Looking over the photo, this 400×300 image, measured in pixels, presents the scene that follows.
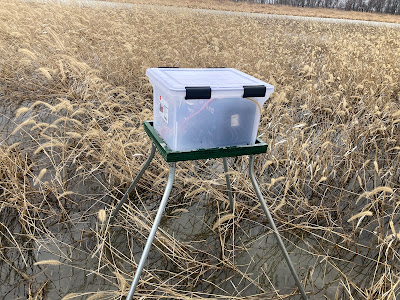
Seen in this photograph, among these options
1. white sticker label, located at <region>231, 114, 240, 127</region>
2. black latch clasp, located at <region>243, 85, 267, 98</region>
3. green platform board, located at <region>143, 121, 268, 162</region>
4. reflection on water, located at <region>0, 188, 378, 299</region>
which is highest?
black latch clasp, located at <region>243, 85, 267, 98</region>

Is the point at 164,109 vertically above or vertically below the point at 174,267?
above

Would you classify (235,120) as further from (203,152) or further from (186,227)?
(186,227)

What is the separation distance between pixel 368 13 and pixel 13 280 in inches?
897

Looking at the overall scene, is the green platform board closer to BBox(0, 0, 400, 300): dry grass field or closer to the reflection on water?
BBox(0, 0, 400, 300): dry grass field

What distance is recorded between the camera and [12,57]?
3914mm

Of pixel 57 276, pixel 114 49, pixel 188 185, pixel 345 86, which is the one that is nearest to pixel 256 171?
pixel 188 185

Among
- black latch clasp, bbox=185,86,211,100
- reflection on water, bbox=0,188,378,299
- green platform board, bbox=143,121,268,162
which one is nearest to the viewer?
black latch clasp, bbox=185,86,211,100

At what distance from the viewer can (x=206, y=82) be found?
1268 millimetres

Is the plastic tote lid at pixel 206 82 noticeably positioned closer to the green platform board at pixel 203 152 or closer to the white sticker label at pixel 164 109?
the white sticker label at pixel 164 109

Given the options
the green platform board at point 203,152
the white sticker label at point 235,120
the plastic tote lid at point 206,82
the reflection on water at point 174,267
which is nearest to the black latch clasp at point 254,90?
the plastic tote lid at point 206,82

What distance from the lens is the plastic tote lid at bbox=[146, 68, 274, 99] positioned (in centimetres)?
111

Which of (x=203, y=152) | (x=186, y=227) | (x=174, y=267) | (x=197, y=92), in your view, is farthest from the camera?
(x=186, y=227)

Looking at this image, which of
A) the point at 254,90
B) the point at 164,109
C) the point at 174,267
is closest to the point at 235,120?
the point at 254,90

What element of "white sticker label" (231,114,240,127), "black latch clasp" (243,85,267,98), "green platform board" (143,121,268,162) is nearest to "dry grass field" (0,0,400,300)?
"green platform board" (143,121,268,162)
